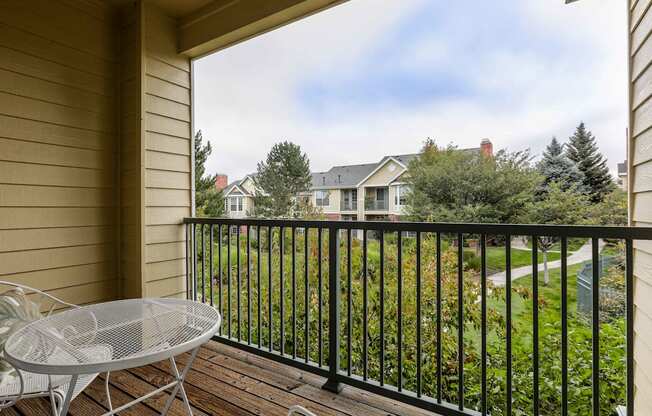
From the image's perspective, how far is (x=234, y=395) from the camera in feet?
6.35

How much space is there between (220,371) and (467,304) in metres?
2.04

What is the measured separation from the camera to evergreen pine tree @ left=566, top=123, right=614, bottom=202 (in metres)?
2.50

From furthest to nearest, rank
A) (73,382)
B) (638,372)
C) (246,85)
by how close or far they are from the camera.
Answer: (246,85), (638,372), (73,382)

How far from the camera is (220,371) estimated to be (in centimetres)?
223

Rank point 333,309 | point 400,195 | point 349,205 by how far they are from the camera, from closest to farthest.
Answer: point 333,309
point 400,195
point 349,205

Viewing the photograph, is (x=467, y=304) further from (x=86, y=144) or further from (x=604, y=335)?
(x=86, y=144)

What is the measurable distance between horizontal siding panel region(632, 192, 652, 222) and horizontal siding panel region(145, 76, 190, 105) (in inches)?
120

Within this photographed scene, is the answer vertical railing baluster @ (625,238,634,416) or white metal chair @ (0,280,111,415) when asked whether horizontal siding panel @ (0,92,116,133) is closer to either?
white metal chair @ (0,280,111,415)

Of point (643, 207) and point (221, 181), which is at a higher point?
point (221, 181)

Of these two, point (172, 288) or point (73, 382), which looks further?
point (172, 288)

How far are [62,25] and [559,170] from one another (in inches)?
158

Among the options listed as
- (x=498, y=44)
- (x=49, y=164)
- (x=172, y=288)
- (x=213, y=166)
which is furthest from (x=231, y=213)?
(x=498, y=44)

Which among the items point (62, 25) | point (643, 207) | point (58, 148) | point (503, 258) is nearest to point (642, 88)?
point (643, 207)

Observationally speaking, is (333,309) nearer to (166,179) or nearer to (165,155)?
(166,179)
